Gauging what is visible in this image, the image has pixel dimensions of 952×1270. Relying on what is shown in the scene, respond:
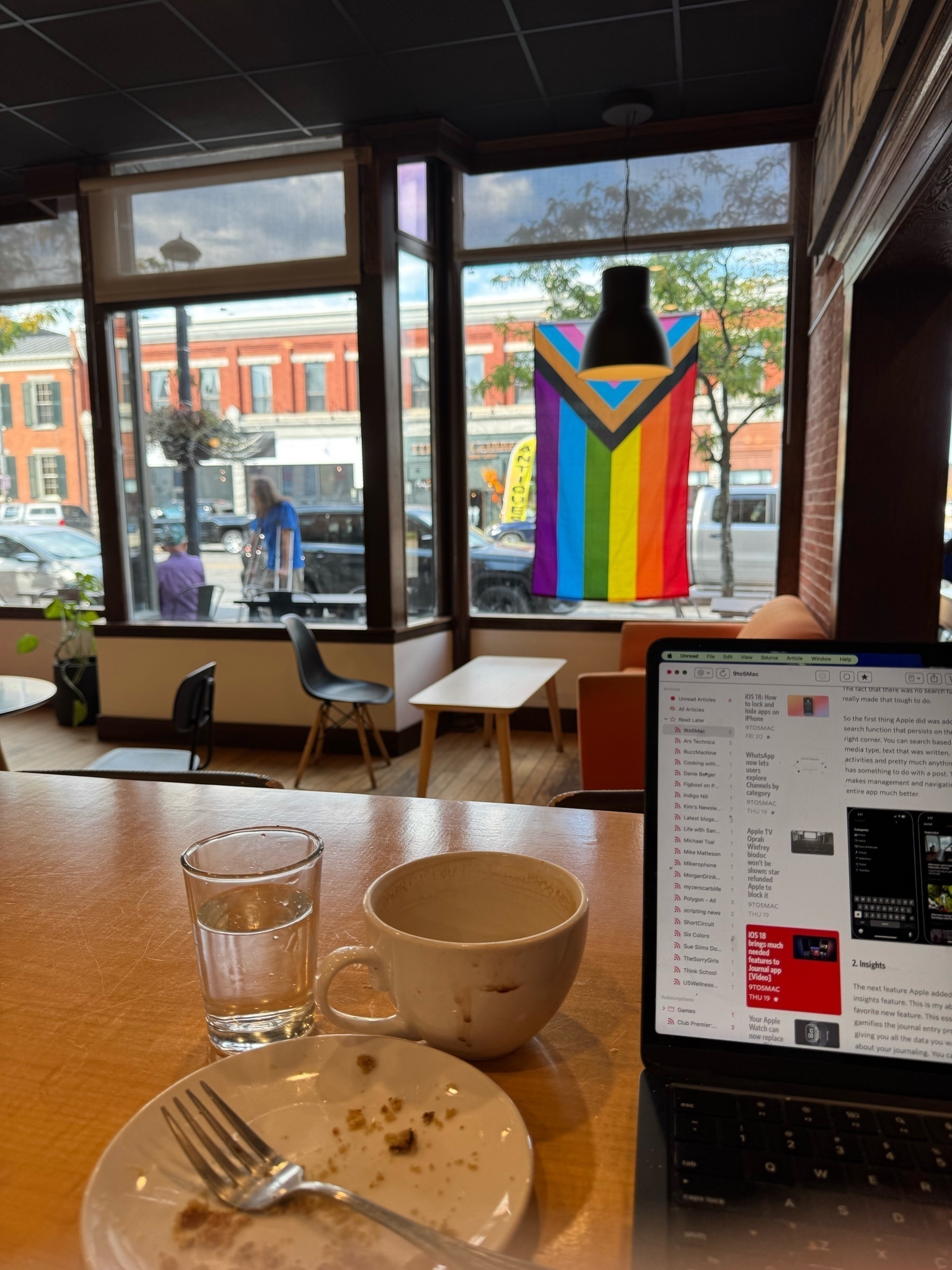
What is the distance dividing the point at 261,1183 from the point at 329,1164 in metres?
0.04

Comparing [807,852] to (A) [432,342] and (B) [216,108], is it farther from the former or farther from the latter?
(A) [432,342]

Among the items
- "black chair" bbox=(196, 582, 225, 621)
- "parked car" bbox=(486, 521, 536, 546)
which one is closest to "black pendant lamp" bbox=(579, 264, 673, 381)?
"parked car" bbox=(486, 521, 536, 546)

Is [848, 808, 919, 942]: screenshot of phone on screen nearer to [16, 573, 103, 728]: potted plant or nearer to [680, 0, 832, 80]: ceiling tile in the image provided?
[680, 0, 832, 80]: ceiling tile

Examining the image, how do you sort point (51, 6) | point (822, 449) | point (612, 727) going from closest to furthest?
point (51, 6), point (612, 727), point (822, 449)

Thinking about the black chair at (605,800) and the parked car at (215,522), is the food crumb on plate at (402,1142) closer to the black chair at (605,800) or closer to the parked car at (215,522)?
the black chair at (605,800)

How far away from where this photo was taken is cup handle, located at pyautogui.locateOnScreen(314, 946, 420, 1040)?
1.97 feet

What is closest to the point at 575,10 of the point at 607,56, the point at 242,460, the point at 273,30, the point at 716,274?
the point at 607,56

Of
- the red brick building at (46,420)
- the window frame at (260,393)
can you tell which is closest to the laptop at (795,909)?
the window frame at (260,393)

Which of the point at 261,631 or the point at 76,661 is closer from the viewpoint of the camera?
the point at 261,631

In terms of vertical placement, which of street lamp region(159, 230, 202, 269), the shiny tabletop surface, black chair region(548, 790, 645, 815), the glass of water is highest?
street lamp region(159, 230, 202, 269)

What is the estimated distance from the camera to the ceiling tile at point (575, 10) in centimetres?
303

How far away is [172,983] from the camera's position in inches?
28.5

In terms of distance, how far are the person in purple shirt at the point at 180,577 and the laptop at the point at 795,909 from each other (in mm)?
4547

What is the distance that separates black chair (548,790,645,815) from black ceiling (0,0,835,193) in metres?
2.97
